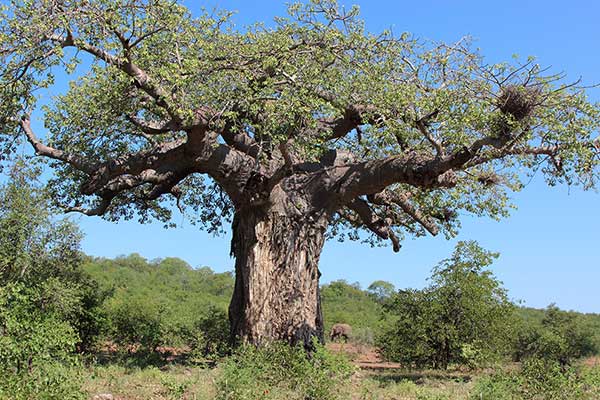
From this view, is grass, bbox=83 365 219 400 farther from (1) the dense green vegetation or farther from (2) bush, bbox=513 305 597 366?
(2) bush, bbox=513 305 597 366

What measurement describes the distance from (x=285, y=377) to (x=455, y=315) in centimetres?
529

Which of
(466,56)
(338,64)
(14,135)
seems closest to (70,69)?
(14,135)

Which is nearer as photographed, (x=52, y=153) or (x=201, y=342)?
(x=52, y=153)

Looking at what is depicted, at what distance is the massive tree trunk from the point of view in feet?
32.1

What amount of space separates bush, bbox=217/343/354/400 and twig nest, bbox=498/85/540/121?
3.91m

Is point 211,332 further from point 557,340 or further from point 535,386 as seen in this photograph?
point 557,340

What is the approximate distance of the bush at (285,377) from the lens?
6.28 metres

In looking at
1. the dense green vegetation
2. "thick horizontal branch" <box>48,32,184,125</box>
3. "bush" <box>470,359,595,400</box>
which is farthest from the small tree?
"thick horizontal branch" <box>48,32,184,125</box>

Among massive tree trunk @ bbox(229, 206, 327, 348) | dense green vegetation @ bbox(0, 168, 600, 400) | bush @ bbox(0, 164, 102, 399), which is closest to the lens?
dense green vegetation @ bbox(0, 168, 600, 400)

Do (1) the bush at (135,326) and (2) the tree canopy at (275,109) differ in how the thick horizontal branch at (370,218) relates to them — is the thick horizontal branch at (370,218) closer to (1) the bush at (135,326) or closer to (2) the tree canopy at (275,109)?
(2) the tree canopy at (275,109)

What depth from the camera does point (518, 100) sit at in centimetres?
819

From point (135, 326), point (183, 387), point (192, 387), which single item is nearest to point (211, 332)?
point (135, 326)

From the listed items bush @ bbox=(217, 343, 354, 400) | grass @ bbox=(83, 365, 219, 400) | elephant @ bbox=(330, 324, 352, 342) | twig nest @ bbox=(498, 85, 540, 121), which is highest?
twig nest @ bbox=(498, 85, 540, 121)

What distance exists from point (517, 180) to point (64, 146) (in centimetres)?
714
